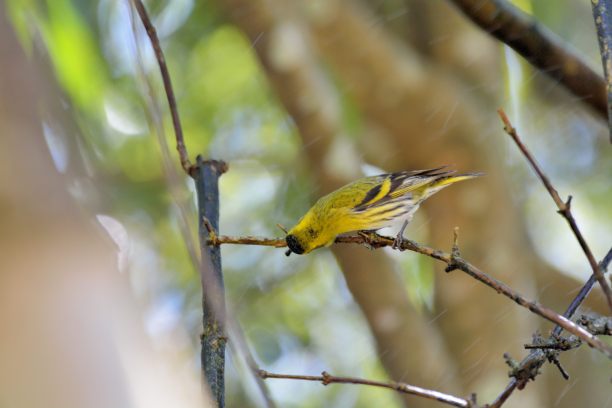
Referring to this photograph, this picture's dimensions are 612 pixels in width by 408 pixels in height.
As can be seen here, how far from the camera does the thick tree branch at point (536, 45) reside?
9.30 ft

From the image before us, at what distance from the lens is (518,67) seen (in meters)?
6.61

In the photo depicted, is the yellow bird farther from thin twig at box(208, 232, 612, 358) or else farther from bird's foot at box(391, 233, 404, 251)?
thin twig at box(208, 232, 612, 358)

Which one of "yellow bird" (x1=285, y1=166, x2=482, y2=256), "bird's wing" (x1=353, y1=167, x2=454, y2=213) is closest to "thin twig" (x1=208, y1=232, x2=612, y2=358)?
"yellow bird" (x1=285, y1=166, x2=482, y2=256)

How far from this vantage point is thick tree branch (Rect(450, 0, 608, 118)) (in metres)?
2.83

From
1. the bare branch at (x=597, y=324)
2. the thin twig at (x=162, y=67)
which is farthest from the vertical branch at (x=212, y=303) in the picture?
the bare branch at (x=597, y=324)

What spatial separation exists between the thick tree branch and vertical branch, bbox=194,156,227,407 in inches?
52.1

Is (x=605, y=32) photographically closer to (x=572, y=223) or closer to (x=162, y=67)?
(x=572, y=223)

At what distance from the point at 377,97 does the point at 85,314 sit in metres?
4.55

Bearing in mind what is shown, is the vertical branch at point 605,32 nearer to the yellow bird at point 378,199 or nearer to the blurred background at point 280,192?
the blurred background at point 280,192

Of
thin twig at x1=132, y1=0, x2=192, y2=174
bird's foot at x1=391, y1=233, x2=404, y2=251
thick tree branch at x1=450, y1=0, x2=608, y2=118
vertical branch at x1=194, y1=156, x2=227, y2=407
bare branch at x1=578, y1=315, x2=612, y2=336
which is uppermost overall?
thick tree branch at x1=450, y1=0, x2=608, y2=118

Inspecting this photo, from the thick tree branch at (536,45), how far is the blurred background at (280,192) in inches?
13.5

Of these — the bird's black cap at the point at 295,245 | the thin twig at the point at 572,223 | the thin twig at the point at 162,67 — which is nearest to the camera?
the thin twig at the point at 572,223

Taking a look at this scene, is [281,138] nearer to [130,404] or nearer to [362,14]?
[362,14]

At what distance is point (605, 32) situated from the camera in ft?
5.66
